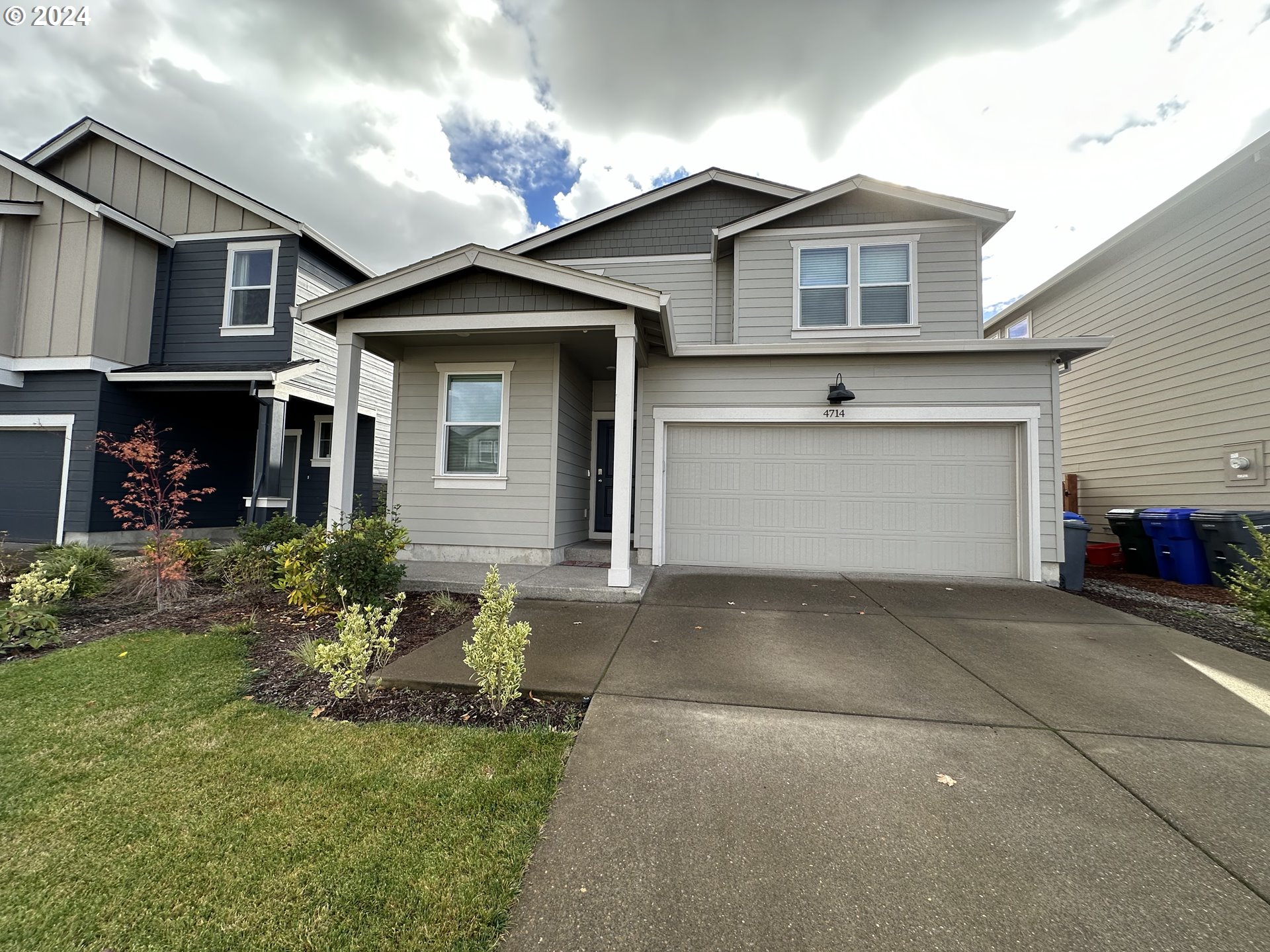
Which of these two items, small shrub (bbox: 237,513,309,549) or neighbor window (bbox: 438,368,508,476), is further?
neighbor window (bbox: 438,368,508,476)

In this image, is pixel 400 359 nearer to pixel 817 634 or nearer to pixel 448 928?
pixel 817 634

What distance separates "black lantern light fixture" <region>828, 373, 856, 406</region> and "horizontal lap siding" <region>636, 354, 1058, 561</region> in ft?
0.50

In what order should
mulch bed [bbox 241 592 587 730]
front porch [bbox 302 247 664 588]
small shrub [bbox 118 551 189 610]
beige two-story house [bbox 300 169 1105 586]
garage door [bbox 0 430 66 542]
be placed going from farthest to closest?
garage door [bbox 0 430 66 542]
beige two-story house [bbox 300 169 1105 586]
front porch [bbox 302 247 664 588]
small shrub [bbox 118 551 189 610]
mulch bed [bbox 241 592 587 730]

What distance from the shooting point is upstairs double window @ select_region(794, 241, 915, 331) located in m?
7.63

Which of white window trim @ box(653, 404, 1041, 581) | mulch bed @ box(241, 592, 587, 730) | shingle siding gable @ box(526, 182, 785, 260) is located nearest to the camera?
mulch bed @ box(241, 592, 587, 730)

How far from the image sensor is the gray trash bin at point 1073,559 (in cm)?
620

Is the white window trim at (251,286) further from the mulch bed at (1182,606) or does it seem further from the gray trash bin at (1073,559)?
the mulch bed at (1182,606)

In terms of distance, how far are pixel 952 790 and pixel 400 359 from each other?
7418 mm

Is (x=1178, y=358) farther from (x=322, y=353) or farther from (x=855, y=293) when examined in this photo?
(x=322, y=353)

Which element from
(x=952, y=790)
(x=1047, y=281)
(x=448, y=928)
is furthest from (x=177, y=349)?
(x=1047, y=281)

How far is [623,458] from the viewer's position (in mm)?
5199

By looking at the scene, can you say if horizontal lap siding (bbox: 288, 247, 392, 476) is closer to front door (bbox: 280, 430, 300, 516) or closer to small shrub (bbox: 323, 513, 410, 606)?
front door (bbox: 280, 430, 300, 516)

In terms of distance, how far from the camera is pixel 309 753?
7.71 feet

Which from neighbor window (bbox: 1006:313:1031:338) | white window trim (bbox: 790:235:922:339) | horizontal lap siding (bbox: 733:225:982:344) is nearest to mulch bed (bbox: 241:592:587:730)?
horizontal lap siding (bbox: 733:225:982:344)
